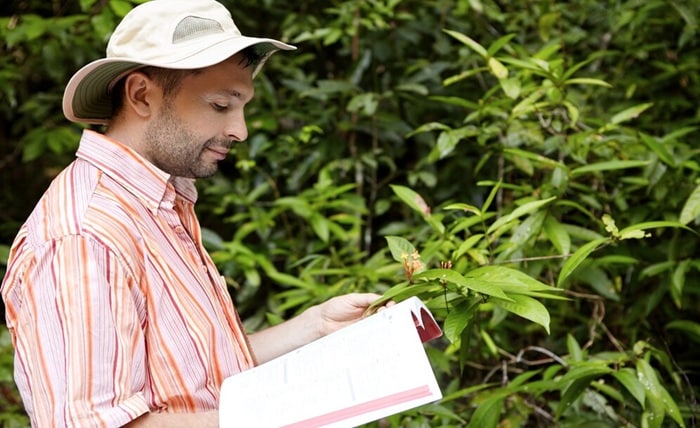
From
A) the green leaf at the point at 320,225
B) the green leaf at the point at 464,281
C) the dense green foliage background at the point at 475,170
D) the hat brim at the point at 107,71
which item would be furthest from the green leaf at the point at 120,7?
the green leaf at the point at 464,281

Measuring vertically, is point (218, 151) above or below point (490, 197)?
above

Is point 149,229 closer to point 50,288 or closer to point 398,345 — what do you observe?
point 50,288

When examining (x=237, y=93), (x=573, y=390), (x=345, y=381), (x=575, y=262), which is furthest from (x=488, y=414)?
(x=237, y=93)

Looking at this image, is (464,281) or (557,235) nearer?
(464,281)

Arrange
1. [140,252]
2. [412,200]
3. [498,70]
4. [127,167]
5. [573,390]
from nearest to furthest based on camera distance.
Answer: [140,252]
[127,167]
[573,390]
[412,200]
[498,70]

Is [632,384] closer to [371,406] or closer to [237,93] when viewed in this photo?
[371,406]

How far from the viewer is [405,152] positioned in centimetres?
347

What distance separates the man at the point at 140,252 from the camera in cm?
119

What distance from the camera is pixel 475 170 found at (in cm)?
275

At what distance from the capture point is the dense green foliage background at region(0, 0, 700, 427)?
2.30 meters

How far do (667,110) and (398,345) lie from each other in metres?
2.38

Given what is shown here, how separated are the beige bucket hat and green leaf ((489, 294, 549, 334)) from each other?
0.64 metres

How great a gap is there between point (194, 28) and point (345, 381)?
667 mm

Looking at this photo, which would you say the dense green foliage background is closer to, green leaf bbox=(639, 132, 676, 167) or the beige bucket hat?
green leaf bbox=(639, 132, 676, 167)
